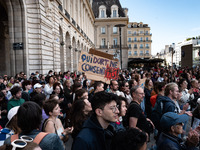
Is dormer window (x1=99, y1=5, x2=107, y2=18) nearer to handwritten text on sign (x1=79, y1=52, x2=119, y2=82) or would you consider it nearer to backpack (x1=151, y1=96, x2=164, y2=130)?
handwritten text on sign (x1=79, y1=52, x2=119, y2=82)

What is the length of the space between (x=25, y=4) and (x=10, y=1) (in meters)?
0.84

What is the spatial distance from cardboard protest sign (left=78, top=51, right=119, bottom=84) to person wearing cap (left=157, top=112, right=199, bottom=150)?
2.78 m

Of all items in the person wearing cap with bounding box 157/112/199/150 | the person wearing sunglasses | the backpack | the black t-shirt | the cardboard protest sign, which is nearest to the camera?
the person wearing sunglasses

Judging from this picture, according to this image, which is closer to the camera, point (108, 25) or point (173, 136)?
point (173, 136)

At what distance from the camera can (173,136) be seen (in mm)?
2355

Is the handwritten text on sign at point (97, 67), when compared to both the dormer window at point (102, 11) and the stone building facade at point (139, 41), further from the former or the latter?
the stone building facade at point (139, 41)

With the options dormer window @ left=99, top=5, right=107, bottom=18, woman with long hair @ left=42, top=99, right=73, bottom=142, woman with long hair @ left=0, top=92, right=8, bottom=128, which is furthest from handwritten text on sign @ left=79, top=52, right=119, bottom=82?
dormer window @ left=99, top=5, right=107, bottom=18

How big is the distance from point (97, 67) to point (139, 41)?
76449 millimetres

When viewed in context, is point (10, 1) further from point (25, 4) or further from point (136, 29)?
point (136, 29)

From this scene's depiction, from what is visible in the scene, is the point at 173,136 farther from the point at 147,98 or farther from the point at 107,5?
the point at 107,5

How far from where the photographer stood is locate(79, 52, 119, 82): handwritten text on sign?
487 centimetres

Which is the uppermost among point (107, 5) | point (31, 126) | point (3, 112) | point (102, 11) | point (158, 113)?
point (107, 5)

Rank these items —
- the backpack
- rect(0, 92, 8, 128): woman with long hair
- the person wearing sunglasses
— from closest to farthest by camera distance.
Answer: the person wearing sunglasses
the backpack
rect(0, 92, 8, 128): woman with long hair

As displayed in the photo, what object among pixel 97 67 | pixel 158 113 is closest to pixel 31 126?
pixel 158 113
